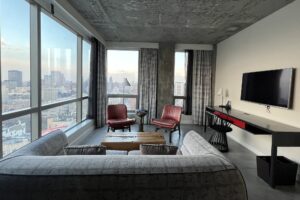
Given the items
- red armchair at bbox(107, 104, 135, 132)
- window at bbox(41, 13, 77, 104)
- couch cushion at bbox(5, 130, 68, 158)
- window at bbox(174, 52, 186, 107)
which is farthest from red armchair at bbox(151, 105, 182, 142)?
couch cushion at bbox(5, 130, 68, 158)

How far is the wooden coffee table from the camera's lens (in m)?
3.23

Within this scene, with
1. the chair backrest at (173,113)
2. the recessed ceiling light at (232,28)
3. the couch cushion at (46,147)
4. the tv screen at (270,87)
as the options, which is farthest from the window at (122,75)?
the couch cushion at (46,147)

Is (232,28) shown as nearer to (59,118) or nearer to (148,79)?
(148,79)

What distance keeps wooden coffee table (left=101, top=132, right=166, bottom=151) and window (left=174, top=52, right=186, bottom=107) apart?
11.2ft

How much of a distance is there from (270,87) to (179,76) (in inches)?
140

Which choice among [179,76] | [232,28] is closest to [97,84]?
[179,76]

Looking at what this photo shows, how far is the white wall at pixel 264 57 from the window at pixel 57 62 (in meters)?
3.79

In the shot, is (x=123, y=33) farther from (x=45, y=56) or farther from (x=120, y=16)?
(x=45, y=56)

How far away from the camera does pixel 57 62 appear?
400cm

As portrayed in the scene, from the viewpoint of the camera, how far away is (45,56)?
349 centimetres

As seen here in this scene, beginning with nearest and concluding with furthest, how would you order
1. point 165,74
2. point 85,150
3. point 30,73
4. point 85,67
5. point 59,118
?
1. point 85,150
2. point 30,73
3. point 59,118
4. point 85,67
5. point 165,74

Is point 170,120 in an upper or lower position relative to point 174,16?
lower

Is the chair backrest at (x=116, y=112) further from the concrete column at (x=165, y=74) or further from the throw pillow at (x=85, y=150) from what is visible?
the throw pillow at (x=85, y=150)

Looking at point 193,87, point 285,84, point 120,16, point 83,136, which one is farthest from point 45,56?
point 193,87
